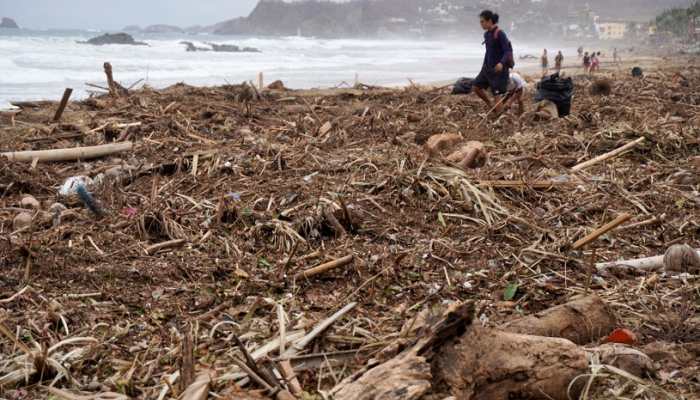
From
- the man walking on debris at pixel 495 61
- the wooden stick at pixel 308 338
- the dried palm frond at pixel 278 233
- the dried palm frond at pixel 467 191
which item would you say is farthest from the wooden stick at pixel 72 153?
the man walking on debris at pixel 495 61

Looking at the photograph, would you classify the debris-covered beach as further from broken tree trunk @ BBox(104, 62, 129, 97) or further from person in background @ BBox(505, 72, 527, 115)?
broken tree trunk @ BBox(104, 62, 129, 97)

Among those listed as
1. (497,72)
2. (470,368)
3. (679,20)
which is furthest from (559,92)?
(679,20)

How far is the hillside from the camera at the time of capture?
12850 centimetres

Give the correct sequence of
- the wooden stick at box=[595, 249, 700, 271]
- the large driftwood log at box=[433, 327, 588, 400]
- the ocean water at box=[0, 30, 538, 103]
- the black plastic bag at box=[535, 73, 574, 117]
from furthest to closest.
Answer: the ocean water at box=[0, 30, 538, 103], the black plastic bag at box=[535, 73, 574, 117], the wooden stick at box=[595, 249, 700, 271], the large driftwood log at box=[433, 327, 588, 400]

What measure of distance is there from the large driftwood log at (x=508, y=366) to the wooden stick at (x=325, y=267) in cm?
131

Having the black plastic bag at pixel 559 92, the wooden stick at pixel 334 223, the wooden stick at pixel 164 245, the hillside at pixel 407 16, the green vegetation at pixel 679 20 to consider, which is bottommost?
the wooden stick at pixel 164 245

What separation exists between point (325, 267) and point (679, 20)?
233 ft

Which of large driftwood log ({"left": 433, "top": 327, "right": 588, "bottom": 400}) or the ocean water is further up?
the ocean water

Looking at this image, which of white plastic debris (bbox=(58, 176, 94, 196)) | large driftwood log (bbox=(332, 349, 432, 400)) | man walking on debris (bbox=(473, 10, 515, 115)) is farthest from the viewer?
man walking on debris (bbox=(473, 10, 515, 115))

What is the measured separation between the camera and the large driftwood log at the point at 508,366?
6.75 feet

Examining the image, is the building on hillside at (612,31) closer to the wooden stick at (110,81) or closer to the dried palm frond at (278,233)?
the wooden stick at (110,81)

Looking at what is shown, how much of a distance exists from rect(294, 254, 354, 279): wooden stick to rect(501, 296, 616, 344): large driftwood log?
104 cm

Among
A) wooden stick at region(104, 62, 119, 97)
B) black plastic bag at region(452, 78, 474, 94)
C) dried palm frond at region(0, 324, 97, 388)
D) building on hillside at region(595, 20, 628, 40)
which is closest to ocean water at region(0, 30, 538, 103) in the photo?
black plastic bag at region(452, 78, 474, 94)

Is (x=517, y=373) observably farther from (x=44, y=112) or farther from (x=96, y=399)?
(x=44, y=112)
